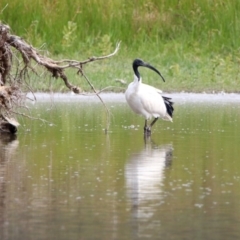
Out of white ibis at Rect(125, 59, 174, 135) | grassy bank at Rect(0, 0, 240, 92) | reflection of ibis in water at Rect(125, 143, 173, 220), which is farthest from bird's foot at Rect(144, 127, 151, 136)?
grassy bank at Rect(0, 0, 240, 92)

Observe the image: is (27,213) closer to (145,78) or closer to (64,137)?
(64,137)

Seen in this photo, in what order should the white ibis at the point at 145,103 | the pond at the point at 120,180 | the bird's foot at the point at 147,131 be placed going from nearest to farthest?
the pond at the point at 120,180, the bird's foot at the point at 147,131, the white ibis at the point at 145,103

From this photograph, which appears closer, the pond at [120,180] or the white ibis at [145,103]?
the pond at [120,180]

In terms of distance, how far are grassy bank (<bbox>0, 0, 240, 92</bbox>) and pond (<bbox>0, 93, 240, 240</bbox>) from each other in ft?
18.5

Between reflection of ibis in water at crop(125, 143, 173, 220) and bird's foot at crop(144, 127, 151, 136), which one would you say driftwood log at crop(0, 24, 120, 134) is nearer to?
bird's foot at crop(144, 127, 151, 136)

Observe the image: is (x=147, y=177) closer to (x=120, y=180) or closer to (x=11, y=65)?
(x=120, y=180)

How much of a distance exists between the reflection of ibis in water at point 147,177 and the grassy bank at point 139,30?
28.7ft

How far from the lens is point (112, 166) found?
898 cm

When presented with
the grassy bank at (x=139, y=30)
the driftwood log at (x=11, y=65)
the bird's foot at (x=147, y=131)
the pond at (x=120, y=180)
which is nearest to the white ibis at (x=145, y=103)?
the pond at (x=120, y=180)

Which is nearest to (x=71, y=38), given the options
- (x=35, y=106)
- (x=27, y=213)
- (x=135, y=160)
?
(x=35, y=106)

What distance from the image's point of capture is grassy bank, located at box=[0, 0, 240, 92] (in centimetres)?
1941

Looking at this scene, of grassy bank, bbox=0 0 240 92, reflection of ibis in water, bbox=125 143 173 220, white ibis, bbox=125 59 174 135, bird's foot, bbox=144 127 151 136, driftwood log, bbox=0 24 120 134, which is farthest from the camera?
grassy bank, bbox=0 0 240 92

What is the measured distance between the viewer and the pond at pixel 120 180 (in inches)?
250

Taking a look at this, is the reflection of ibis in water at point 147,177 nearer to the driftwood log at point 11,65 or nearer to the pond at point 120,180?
the pond at point 120,180
